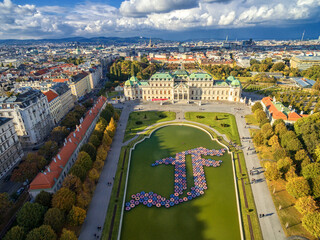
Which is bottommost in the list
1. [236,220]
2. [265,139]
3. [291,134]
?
[236,220]

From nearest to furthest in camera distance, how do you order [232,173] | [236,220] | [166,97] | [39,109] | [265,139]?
1. [236,220]
2. [232,173]
3. [265,139]
4. [39,109]
5. [166,97]

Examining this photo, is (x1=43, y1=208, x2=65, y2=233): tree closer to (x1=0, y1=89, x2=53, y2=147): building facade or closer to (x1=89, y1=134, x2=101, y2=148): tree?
(x1=89, y1=134, x2=101, y2=148): tree

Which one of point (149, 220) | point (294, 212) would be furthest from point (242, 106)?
point (149, 220)

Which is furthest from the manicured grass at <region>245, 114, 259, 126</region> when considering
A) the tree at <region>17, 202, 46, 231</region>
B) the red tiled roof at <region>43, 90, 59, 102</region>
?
the red tiled roof at <region>43, 90, 59, 102</region>

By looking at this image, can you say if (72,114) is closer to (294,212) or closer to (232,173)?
(232,173)

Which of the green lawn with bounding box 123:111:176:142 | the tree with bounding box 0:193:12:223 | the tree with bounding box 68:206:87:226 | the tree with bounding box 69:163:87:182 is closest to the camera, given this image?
the tree with bounding box 68:206:87:226

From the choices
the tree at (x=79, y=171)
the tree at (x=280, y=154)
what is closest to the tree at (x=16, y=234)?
the tree at (x=79, y=171)

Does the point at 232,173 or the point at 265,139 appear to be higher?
the point at 265,139
